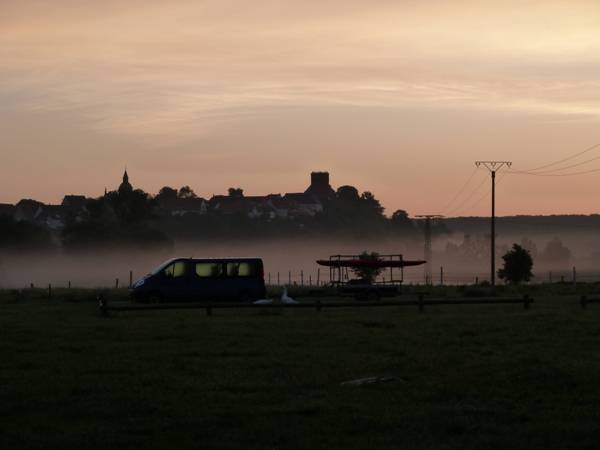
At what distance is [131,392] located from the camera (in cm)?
2069

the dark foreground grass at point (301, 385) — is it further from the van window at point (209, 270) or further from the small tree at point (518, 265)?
the small tree at point (518, 265)

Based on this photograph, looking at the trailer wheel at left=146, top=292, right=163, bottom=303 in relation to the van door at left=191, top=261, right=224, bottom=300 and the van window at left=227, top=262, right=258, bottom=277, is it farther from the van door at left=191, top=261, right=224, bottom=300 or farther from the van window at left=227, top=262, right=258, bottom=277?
the van window at left=227, top=262, right=258, bottom=277

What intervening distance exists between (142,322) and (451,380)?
693 inches

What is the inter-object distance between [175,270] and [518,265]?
57.3 m

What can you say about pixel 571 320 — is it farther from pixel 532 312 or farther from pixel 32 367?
pixel 32 367

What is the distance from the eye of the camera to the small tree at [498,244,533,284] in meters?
102

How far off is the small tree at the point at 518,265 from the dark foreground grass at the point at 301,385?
6703 cm

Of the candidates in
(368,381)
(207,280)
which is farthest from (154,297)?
(368,381)

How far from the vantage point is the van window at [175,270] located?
5121cm

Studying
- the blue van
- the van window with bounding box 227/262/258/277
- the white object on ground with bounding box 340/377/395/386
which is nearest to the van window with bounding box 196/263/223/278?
the blue van

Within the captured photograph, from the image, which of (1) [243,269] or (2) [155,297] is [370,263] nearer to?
(1) [243,269]

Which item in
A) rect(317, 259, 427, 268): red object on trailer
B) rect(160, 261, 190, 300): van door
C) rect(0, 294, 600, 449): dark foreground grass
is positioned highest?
rect(317, 259, 427, 268): red object on trailer

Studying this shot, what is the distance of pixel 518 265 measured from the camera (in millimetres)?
102312

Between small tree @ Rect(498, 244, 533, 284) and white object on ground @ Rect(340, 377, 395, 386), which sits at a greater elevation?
small tree @ Rect(498, 244, 533, 284)
